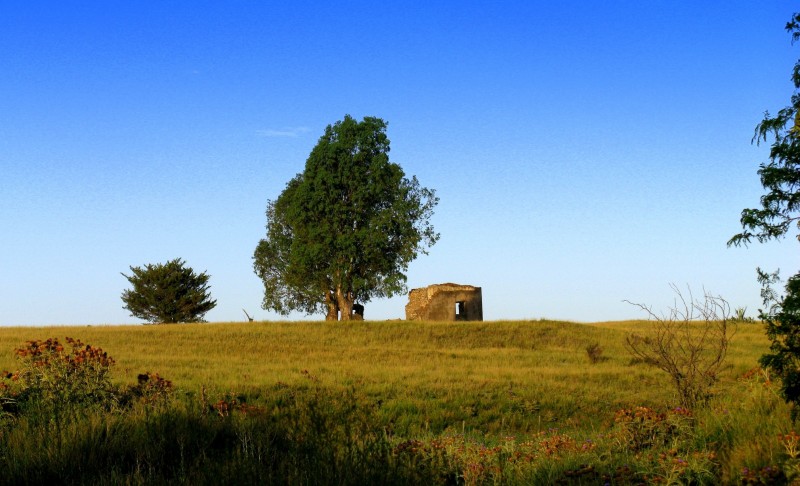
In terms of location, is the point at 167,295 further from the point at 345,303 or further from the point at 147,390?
the point at 147,390

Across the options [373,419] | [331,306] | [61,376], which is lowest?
[373,419]

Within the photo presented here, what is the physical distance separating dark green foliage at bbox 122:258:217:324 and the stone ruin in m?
14.6

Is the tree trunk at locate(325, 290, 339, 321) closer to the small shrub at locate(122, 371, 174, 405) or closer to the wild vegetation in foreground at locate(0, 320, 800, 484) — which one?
the wild vegetation in foreground at locate(0, 320, 800, 484)

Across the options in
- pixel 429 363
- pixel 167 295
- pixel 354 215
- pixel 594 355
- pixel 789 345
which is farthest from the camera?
pixel 167 295

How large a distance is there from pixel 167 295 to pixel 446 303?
18342mm

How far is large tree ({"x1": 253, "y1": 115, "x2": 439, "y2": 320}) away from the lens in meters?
38.3

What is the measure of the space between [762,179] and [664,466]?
517 cm

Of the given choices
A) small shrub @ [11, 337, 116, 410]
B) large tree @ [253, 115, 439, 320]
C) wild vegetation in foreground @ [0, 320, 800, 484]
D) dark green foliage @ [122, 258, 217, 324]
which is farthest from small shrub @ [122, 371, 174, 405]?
dark green foliage @ [122, 258, 217, 324]

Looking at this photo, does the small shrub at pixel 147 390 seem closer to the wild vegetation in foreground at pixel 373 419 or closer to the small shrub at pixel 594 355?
the wild vegetation in foreground at pixel 373 419

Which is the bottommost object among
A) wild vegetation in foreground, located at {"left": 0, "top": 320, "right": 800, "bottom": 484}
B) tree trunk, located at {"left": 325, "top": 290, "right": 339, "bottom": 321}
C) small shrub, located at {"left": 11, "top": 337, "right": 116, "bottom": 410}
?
wild vegetation in foreground, located at {"left": 0, "top": 320, "right": 800, "bottom": 484}

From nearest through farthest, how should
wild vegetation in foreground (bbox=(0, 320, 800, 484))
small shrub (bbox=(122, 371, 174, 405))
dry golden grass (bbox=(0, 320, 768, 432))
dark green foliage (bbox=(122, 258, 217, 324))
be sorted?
wild vegetation in foreground (bbox=(0, 320, 800, 484)) < small shrub (bbox=(122, 371, 174, 405)) < dry golden grass (bbox=(0, 320, 768, 432)) < dark green foliage (bbox=(122, 258, 217, 324))

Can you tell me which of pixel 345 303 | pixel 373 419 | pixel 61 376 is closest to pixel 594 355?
pixel 373 419

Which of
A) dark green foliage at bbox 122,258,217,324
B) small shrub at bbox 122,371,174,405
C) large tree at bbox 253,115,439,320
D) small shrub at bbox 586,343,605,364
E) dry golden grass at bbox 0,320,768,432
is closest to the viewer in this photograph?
small shrub at bbox 122,371,174,405

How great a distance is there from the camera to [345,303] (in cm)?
4056
